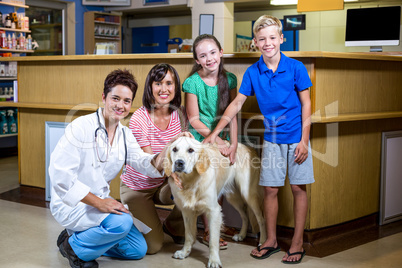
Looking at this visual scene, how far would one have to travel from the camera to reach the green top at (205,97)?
2789 millimetres

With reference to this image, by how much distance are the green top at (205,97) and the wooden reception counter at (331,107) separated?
12.7 inches

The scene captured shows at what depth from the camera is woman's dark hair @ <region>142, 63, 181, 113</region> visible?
270 centimetres

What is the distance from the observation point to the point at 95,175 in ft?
7.98

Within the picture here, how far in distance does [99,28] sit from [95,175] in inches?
294

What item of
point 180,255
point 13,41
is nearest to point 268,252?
point 180,255

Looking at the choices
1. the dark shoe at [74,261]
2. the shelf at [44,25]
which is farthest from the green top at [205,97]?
the shelf at [44,25]

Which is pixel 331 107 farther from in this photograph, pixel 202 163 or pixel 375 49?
pixel 375 49

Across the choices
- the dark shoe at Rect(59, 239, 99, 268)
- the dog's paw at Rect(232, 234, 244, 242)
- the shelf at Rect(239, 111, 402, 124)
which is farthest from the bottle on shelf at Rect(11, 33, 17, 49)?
the dog's paw at Rect(232, 234, 244, 242)

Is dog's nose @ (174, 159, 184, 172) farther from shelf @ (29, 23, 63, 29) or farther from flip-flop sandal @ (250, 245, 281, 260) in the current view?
shelf @ (29, 23, 63, 29)

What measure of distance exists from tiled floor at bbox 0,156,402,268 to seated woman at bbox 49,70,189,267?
124mm

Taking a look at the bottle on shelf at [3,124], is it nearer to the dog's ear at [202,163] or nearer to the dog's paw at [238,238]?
the dog's paw at [238,238]

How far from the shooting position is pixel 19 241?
292 centimetres

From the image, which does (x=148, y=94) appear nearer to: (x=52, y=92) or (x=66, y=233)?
→ (x=66, y=233)

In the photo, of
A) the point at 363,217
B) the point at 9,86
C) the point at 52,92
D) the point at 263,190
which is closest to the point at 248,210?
the point at 263,190
